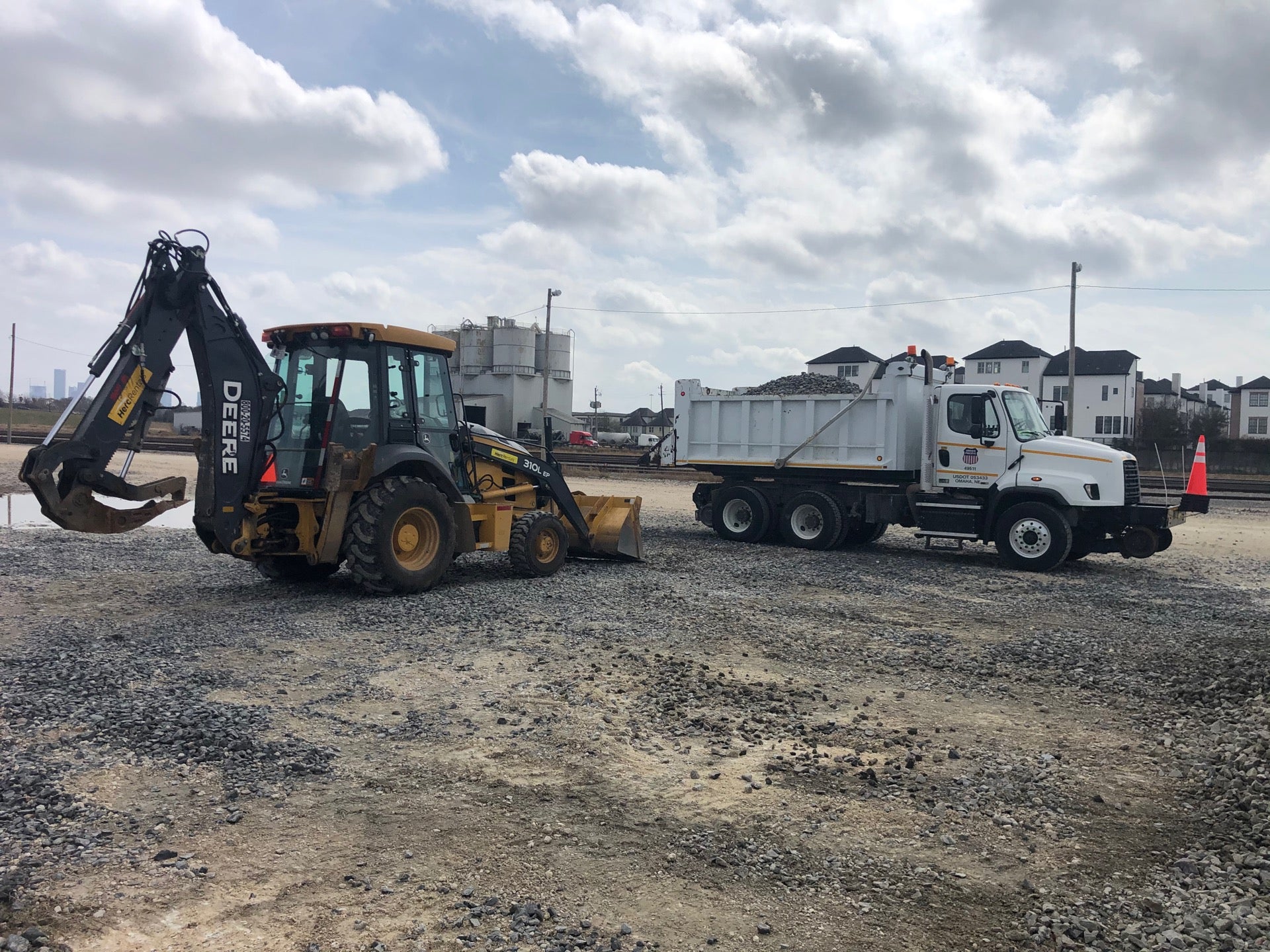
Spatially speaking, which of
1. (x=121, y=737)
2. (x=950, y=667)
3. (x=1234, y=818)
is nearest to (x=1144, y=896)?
(x=1234, y=818)

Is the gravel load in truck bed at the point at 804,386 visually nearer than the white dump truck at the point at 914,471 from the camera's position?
No

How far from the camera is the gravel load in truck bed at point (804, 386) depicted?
1631cm

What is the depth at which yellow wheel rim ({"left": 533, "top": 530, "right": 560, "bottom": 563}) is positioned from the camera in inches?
456

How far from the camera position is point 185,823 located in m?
4.38

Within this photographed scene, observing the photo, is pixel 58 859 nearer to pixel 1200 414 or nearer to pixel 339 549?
pixel 339 549

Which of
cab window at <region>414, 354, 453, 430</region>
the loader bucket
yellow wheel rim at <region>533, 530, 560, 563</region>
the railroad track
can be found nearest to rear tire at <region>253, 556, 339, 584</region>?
cab window at <region>414, 354, 453, 430</region>

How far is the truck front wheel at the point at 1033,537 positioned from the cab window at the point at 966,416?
46.8 inches

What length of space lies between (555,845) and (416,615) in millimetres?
5101

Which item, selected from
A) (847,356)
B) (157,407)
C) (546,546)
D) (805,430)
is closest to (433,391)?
(546,546)

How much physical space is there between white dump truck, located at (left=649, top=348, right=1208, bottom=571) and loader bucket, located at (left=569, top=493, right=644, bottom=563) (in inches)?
144

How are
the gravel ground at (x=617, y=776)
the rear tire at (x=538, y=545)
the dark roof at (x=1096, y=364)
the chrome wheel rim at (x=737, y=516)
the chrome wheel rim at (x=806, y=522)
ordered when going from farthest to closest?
the dark roof at (x=1096, y=364) → the chrome wheel rim at (x=737, y=516) → the chrome wheel rim at (x=806, y=522) → the rear tire at (x=538, y=545) → the gravel ground at (x=617, y=776)

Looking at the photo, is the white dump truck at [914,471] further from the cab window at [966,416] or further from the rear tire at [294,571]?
the rear tire at [294,571]

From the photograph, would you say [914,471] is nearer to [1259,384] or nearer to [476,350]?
[476,350]

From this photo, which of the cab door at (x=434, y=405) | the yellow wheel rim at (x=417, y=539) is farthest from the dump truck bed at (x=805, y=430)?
the yellow wheel rim at (x=417, y=539)
